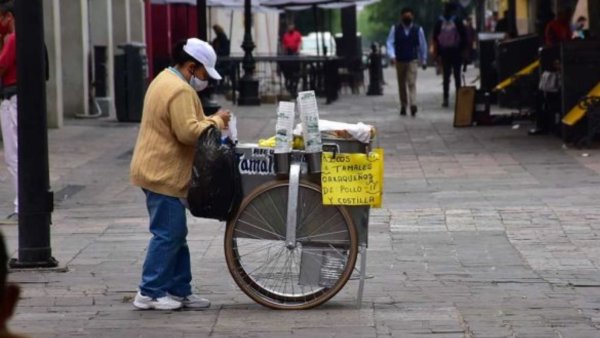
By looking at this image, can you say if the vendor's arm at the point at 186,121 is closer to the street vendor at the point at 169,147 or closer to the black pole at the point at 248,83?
the street vendor at the point at 169,147

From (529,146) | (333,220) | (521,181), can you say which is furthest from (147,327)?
(529,146)

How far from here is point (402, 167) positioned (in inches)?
651

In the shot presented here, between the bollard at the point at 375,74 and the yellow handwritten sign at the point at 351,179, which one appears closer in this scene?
the yellow handwritten sign at the point at 351,179

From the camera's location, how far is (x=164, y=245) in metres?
7.97

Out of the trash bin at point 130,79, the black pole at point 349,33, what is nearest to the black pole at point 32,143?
the trash bin at point 130,79

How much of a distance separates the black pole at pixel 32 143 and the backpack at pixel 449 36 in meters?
18.3

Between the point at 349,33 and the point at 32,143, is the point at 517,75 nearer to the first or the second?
the point at 32,143

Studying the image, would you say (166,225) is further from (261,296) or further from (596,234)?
(596,234)

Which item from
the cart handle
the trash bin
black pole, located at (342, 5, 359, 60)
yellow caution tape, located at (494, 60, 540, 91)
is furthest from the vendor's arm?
black pole, located at (342, 5, 359, 60)

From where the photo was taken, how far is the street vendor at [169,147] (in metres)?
7.82

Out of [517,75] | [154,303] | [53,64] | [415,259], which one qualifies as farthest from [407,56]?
[154,303]

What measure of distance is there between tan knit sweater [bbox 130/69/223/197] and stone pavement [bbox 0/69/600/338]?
28.9 inches

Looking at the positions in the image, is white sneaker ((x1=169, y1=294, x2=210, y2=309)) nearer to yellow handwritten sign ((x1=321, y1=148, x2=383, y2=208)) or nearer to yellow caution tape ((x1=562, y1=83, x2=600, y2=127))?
yellow handwritten sign ((x1=321, y1=148, x2=383, y2=208))

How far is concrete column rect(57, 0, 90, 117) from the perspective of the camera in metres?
25.7
